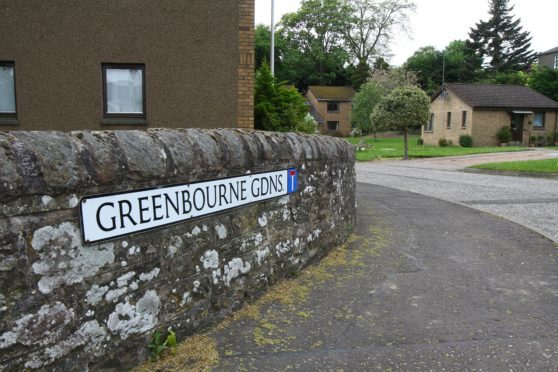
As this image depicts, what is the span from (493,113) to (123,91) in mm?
37767

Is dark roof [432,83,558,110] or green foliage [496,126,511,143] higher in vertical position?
dark roof [432,83,558,110]

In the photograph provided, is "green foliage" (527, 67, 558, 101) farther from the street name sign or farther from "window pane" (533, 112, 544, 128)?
the street name sign

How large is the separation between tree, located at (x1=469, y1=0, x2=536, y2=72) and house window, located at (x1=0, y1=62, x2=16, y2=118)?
80.8 metres

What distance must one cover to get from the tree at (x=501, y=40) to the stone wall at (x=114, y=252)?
83690mm

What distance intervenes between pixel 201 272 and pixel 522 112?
142ft

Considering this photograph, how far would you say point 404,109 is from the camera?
29750 millimetres

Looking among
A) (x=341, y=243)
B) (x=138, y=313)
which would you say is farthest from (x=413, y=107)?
(x=138, y=313)

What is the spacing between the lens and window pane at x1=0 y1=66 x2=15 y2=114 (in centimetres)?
938

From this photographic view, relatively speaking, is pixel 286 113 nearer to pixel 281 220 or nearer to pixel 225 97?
pixel 225 97

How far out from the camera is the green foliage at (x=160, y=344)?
3297 mm

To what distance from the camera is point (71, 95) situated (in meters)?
9.46

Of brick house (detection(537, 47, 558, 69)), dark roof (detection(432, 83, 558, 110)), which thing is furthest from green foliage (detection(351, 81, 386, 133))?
brick house (detection(537, 47, 558, 69))

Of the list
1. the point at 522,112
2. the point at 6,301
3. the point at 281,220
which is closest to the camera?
the point at 6,301

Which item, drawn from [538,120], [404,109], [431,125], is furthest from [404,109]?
[538,120]
